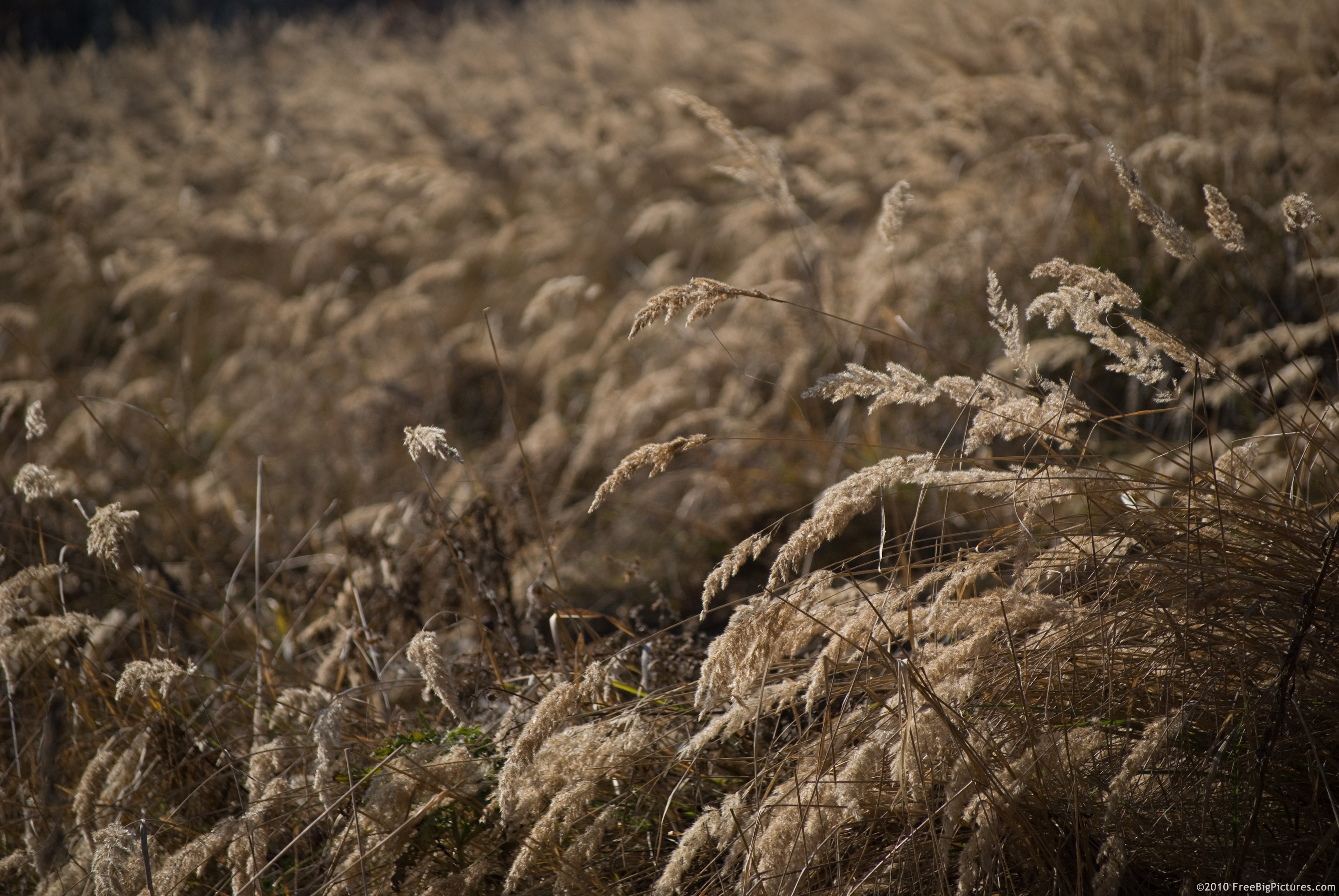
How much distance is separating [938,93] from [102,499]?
5.22m

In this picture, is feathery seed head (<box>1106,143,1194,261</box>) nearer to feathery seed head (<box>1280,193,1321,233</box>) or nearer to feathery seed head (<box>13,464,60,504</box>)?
feathery seed head (<box>1280,193,1321,233</box>)

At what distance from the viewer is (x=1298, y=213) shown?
4.74ft

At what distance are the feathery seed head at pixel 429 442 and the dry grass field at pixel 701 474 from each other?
0.5 inches

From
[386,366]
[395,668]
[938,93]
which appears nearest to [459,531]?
[395,668]

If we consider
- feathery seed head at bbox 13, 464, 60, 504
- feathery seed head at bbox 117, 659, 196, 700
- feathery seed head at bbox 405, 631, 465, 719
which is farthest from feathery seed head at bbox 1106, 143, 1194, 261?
feathery seed head at bbox 13, 464, 60, 504

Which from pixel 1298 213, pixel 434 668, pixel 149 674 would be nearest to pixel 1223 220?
pixel 1298 213

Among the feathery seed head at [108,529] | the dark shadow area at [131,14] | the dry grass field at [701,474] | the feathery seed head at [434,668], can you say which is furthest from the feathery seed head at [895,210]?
the dark shadow area at [131,14]

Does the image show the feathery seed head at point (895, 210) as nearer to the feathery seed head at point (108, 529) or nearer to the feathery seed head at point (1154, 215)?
the feathery seed head at point (1154, 215)

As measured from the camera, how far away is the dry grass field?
1.34 metres

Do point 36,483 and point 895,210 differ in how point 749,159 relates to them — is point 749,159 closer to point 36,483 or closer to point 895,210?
point 895,210

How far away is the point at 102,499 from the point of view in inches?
146

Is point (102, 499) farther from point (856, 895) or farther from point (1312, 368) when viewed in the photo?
point (1312, 368)

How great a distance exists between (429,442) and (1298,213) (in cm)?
145

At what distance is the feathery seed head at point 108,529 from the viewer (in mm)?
1626
